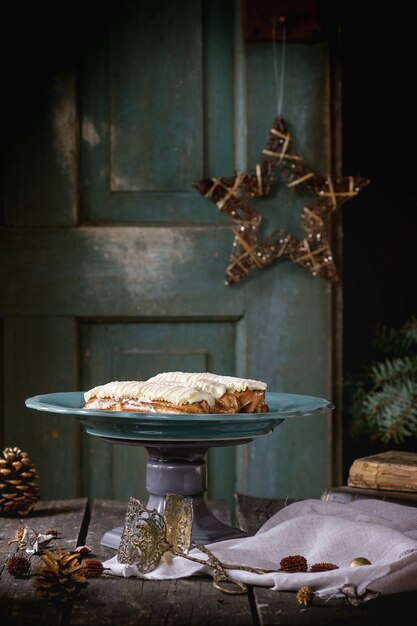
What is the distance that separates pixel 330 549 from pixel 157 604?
0.87ft

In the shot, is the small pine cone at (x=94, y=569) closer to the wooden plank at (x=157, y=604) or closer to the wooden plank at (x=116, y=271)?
the wooden plank at (x=157, y=604)

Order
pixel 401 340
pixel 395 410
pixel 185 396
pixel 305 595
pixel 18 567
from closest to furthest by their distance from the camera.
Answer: pixel 305 595 → pixel 18 567 → pixel 185 396 → pixel 395 410 → pixel 401 340

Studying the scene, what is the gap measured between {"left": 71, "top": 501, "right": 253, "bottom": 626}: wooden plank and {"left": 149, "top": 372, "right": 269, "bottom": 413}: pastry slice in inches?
10.2

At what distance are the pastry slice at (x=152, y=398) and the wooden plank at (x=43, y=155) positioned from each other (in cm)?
98

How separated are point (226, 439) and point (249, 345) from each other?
1.03m

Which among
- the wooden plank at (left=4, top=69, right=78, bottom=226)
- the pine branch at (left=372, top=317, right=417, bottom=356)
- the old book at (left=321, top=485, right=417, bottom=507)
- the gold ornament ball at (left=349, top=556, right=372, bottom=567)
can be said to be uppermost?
the wooden plank at (left=4, top=69, right=78, bottom=226)

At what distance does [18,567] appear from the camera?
112 cm

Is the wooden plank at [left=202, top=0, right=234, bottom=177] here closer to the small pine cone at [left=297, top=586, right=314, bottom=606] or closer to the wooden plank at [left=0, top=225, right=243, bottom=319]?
the wooden plank at [left=0, top=225, right=243, bottom=319]

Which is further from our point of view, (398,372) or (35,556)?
(398,372)

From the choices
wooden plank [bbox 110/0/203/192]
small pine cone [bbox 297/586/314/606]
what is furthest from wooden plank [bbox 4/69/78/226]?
small pine cone [bbox 297/586/314/606]

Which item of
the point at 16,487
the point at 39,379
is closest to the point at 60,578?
the point at 16,487

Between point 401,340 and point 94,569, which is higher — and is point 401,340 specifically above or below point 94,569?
above

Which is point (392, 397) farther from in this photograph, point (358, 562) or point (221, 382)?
point (358, 562)

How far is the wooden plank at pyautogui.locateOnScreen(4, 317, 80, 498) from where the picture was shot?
7.27ft
